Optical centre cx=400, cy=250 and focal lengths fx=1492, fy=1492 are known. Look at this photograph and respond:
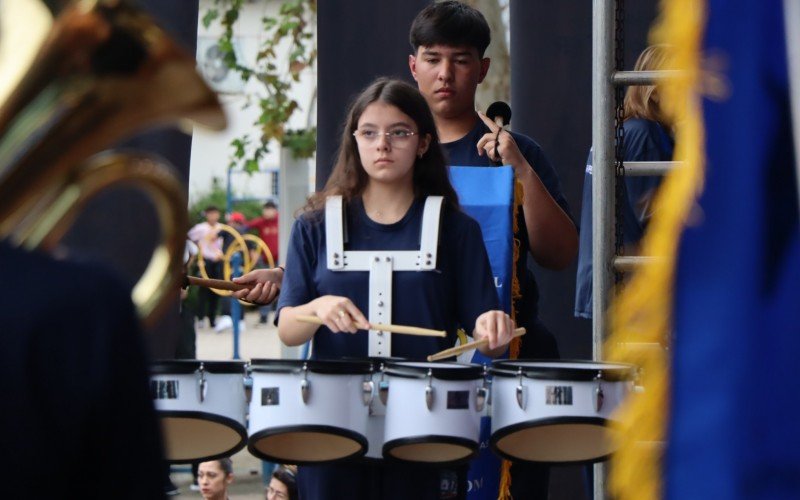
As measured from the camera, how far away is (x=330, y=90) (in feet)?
19.4

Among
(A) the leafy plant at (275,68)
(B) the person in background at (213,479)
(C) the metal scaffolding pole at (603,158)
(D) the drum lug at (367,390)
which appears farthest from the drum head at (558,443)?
(A) the leafy plant at (275,68)

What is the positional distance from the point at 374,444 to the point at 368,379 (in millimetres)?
173

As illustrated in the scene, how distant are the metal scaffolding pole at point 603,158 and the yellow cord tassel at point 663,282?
2.43 metres

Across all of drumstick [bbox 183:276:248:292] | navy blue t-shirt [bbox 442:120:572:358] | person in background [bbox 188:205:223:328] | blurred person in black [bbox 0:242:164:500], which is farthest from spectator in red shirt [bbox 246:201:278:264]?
blurred person in black [bbox 0:242:164:500]

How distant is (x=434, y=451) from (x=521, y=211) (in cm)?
126

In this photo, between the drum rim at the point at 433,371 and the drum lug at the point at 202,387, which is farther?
the drum lug at the point at 202,387

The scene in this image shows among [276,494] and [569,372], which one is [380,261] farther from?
[276,494]

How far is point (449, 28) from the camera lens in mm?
4676

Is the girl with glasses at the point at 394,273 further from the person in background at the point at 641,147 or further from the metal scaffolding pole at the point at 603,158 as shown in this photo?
the person in background at the point at 641,147

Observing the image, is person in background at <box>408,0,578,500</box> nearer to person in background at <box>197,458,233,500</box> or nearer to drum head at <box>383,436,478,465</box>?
drum head at <box>383,436,478,465</box>

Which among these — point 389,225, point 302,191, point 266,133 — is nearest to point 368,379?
point 389,225

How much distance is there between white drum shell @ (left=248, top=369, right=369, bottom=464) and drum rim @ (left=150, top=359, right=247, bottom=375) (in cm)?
22

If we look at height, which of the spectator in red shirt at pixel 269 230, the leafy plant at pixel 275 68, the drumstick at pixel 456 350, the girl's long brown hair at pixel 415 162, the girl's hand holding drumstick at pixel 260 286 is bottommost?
the drumstick at pixel 456 350

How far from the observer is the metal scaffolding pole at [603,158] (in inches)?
164
